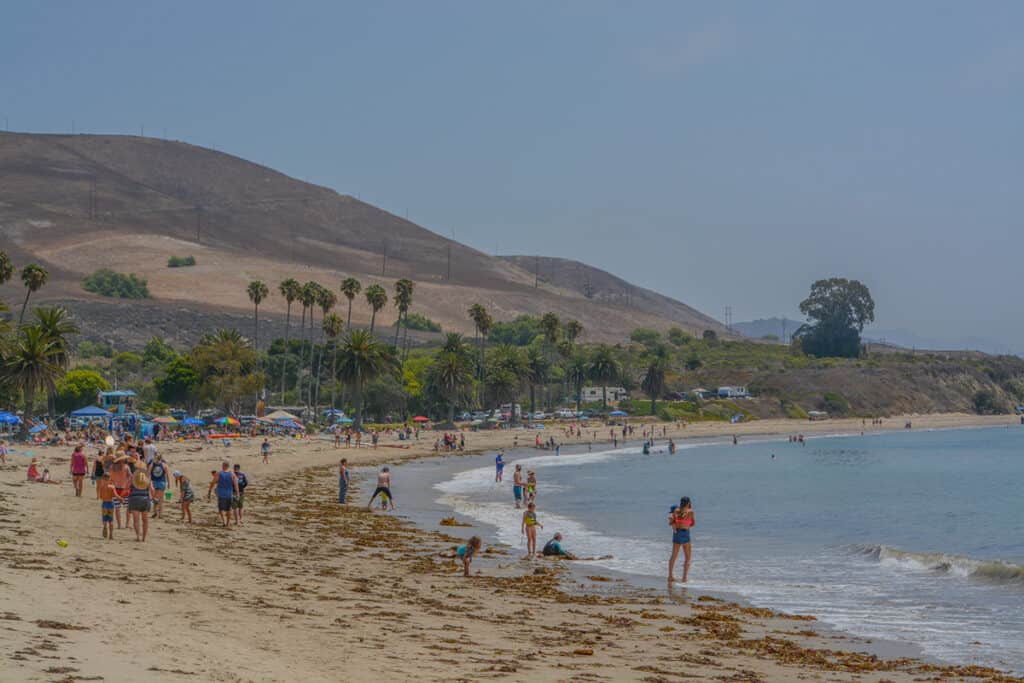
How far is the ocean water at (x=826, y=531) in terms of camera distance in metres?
18.1

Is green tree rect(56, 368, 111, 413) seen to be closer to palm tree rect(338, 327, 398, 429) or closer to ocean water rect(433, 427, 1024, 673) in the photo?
palm tree rect(338, 327, 398, 429)

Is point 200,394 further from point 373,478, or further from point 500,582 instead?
point 500,582

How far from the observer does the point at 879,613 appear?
18.0 meters

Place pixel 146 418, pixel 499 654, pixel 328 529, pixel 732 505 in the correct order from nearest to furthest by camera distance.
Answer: pixel 499 654, pixel 328 529, pixel 732 505, pixel 146 418

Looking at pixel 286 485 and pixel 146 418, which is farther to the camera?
pixel 146 418

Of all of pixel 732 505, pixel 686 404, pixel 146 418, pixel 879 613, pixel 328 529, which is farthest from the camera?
pixel 686 404

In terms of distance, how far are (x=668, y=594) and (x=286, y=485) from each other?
77.1ft

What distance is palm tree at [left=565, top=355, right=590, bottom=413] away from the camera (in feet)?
406

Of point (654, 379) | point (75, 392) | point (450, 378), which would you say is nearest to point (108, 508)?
point (75, 392)

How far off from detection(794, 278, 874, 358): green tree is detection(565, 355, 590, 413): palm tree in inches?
2923

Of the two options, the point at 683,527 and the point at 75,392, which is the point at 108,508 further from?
the point at 75,392

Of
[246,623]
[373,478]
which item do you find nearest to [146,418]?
[373,478]

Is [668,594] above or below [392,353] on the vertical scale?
below

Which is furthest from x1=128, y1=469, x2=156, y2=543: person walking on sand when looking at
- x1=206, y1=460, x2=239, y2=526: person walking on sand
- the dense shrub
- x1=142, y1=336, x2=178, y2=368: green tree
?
the dense shrub
